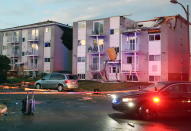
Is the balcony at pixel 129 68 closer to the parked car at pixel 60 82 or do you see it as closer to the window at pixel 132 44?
the window at pixel 132 44

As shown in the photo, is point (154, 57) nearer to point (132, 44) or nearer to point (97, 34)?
point (132, 44)

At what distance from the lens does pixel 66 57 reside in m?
53.4

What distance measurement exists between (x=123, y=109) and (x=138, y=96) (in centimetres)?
76

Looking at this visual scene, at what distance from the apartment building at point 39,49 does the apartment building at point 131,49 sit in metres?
5.01

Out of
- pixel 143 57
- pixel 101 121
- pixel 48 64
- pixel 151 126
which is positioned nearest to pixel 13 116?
pixel 101 121

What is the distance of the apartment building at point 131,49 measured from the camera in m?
39.7

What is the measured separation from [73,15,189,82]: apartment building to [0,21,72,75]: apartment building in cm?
501

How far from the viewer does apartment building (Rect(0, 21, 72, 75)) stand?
50.8 m

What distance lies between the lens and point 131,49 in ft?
137

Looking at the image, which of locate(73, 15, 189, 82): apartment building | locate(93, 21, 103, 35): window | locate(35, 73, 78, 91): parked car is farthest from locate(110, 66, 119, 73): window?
locate(35, 73, 78, 91): parked car

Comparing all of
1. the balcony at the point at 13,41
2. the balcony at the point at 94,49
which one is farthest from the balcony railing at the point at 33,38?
the balcony at the point at 94,49

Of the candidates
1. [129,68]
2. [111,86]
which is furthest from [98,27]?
[111,86]

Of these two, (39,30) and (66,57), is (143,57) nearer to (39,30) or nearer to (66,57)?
(66,57)

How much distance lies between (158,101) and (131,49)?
32.0 metres
